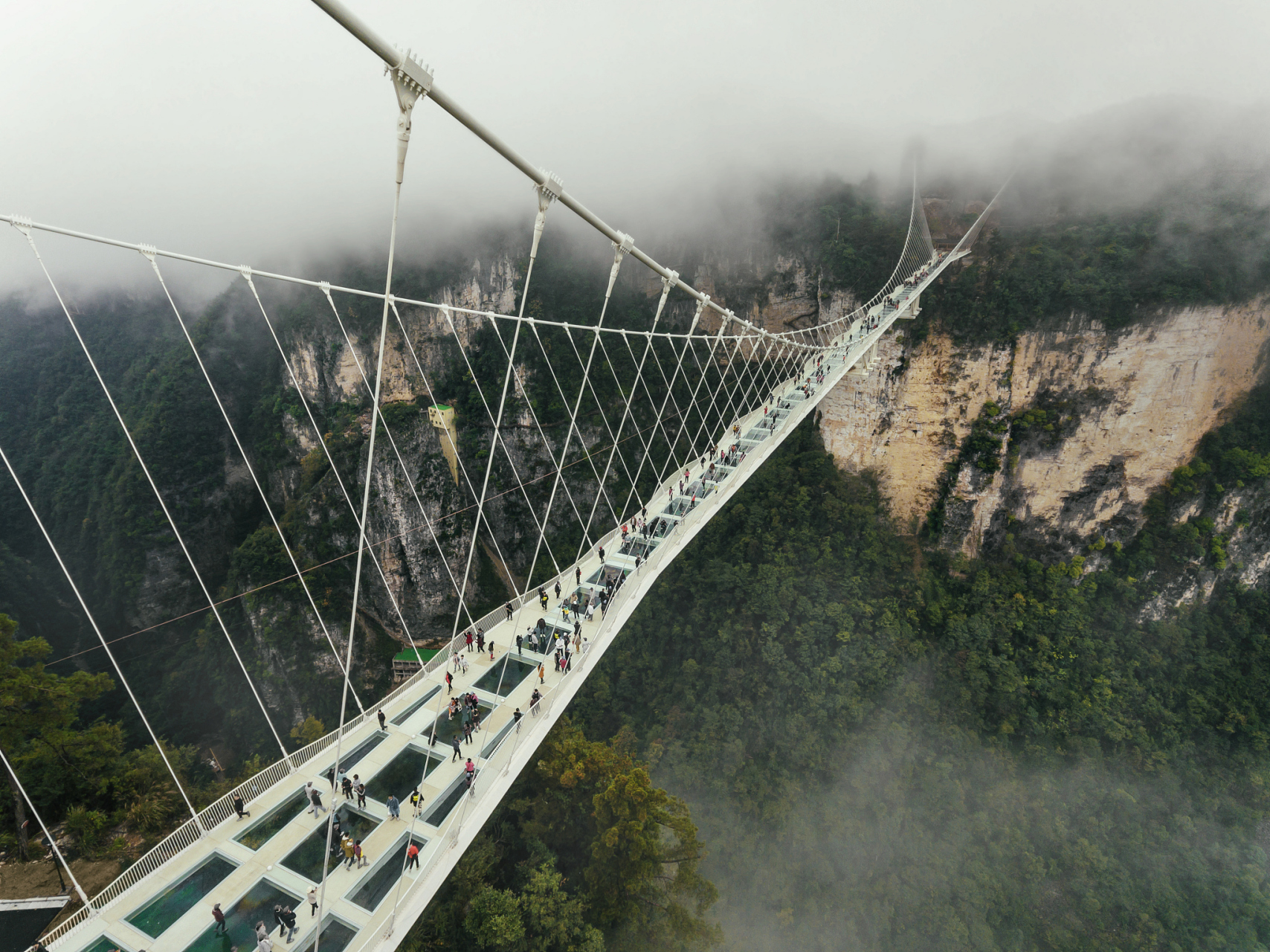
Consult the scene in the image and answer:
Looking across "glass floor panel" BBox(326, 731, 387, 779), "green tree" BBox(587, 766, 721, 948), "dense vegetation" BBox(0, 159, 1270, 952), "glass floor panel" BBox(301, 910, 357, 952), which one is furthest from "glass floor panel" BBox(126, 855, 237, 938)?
"green tree" BBox(587, 766, 721, 948)

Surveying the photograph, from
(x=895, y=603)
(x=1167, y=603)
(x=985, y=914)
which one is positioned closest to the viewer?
(x=985, y=914)

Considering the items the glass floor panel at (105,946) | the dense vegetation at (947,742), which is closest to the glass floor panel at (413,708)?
the glass floor panel at (105,946)

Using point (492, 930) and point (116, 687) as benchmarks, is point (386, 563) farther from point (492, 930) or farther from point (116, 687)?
point (492, 930)

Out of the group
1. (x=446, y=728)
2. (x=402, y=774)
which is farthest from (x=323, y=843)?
(x=446, y=728)

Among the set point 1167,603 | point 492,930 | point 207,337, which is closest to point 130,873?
point 492,930

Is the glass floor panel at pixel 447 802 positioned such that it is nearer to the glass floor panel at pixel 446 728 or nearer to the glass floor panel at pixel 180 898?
the glass floor panel at pixel 446 728

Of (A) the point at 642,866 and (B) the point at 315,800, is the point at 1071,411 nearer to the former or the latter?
(A) the point at 642,866
